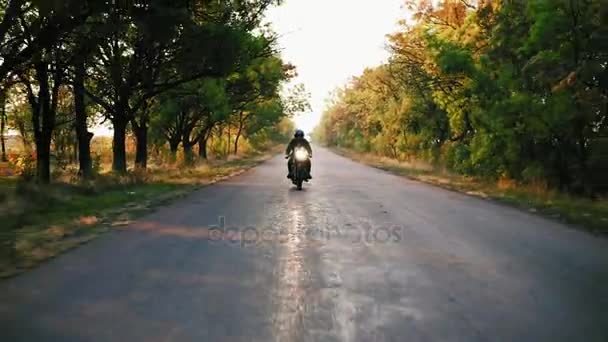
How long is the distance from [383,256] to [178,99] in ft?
86.8

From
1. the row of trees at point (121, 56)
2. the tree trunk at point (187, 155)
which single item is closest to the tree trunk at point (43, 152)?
the row of trees at point (121, 56)

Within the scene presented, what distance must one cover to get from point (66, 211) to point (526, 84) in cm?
1547

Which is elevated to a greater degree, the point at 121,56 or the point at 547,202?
the point at 121,56

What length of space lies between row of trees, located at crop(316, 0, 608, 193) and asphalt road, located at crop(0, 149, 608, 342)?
6663 millimetres

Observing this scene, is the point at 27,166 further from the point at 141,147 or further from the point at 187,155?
the point at 187,155

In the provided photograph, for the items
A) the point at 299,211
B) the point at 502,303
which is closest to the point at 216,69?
the point at 299,211

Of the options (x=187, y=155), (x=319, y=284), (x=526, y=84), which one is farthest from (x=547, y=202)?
(x=187, y=155)

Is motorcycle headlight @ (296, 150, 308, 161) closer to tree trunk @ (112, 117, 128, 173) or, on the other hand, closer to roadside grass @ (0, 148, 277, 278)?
roadside grass @ (0, 148, 277, 278)

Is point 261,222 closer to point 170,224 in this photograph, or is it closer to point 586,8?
point 170,224

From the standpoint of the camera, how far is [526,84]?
20.0 meters

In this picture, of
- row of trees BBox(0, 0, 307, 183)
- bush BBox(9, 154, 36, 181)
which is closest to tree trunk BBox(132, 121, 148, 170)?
row of trees BBox(0, 0, 307, 183)

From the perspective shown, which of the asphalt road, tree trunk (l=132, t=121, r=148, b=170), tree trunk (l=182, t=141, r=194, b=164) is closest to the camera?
the asphalt road

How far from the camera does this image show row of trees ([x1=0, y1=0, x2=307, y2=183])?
12133 millimetres

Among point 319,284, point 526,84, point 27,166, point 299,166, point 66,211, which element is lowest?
point 66,211
